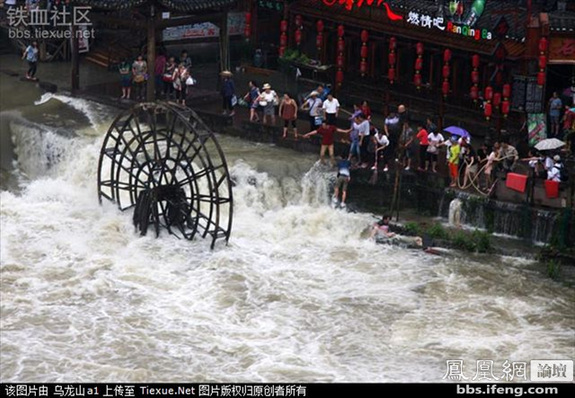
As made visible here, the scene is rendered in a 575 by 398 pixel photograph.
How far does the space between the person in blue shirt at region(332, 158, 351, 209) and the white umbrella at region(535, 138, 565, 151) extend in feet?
14.2

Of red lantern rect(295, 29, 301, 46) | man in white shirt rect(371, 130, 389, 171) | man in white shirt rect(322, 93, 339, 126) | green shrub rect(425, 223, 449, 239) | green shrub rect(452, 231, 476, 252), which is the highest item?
red lantern rect(295, 29, 301, 46)

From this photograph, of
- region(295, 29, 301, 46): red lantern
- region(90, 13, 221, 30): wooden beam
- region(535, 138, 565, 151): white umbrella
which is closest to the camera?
region(535, 138, 565, 151): white umbrella

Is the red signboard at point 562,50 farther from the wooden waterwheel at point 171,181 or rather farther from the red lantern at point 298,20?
the red lantern at point 298,20

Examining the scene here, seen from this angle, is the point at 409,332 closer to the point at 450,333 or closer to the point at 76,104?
the point at 450,333

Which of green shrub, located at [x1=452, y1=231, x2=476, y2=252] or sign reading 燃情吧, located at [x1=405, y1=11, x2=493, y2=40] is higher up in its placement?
sign reading 燃情吧, located at [x1=405, y1=11, x2=493, y2=40]

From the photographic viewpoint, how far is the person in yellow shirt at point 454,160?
30.0 meters

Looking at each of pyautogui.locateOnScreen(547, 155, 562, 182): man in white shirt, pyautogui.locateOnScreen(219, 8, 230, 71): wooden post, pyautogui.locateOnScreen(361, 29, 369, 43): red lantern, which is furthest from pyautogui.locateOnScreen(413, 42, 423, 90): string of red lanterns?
pyautogui.locateOnScreen(547, 155, 562, 182): man in white shirt

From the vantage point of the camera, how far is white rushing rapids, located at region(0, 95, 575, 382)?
24.3m

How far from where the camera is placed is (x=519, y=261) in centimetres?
2842

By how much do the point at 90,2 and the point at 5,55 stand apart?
7.93 metres

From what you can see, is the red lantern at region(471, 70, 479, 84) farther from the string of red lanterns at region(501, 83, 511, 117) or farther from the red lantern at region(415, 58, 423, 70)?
the red lantern at region(415, 58, 423, 70)

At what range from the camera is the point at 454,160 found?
30.0 metres

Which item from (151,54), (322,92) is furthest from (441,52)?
(151,54)

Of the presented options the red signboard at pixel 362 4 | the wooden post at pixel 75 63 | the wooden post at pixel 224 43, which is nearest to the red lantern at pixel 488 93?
the red signboard at pixel 362 4
